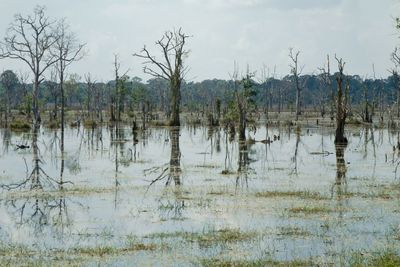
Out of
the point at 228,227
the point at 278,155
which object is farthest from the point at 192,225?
the point at 278,155

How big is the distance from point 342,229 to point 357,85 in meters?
135

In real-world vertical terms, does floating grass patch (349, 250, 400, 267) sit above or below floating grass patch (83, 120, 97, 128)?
below

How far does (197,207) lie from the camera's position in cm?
1509

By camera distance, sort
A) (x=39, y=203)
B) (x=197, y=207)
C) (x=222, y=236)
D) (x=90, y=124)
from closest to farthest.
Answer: (x=222, y=236)
(x=197, y=207)
(x=39, y=203)
(x=90, y=124)

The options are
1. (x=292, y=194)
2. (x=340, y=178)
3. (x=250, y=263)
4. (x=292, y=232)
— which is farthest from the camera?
(x=340, y=178)

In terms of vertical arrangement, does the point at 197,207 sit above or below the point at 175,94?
below

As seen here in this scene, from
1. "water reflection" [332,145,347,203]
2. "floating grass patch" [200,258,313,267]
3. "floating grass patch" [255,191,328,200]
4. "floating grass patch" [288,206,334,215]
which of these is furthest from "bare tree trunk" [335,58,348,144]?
"floating grass patch" [200,258,313,267]

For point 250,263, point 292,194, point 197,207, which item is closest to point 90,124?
point 292,194

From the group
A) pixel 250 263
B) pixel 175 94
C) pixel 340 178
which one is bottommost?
pixel 250 263

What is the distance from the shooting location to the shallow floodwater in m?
10.9

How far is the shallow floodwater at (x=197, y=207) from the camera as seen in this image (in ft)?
35.6

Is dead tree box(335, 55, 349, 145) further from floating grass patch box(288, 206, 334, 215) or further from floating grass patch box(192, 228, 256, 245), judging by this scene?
floating grass patch box(192, 228, 256, 245)

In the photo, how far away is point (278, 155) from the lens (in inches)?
1152

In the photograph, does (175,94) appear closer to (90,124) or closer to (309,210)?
(90,124)
